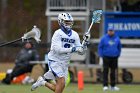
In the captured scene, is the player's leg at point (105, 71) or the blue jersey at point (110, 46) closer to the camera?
the blue jersey at point (110, 46)

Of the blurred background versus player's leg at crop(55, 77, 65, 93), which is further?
the blurred background

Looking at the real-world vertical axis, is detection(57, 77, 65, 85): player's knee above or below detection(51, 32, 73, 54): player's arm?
below

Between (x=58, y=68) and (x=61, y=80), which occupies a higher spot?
(x=58, y=68)

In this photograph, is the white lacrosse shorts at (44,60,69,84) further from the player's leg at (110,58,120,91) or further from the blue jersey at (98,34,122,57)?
the player's leg at (110,58,120,91)

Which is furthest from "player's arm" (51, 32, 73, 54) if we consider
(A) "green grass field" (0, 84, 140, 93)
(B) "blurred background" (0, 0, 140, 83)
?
(B) "blurred background" (0, 0, 140, 83)

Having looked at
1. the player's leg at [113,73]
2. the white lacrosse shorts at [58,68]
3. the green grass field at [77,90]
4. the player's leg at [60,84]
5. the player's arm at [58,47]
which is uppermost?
the player's arm at [58,47]

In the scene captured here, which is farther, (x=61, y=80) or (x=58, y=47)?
(x=61, y=80)

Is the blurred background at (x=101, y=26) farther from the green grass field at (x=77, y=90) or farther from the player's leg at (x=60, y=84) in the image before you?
the player's leg at (x=60, y=84)

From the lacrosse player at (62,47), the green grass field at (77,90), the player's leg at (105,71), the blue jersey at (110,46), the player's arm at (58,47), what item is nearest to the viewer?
the player's arm at (58,47)

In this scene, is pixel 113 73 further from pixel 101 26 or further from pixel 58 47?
pixel 58 47

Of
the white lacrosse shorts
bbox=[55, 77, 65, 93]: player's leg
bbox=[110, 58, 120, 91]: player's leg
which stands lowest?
bbox=[110, 58, 120, 91]: player's leg

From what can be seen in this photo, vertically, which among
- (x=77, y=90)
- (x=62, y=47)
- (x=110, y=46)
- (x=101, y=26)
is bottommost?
(x=77, y=90)

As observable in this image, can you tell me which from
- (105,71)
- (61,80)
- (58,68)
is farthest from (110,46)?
(61,80)

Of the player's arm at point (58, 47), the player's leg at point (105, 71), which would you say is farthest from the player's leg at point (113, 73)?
the player's arm at point (58, 47)
